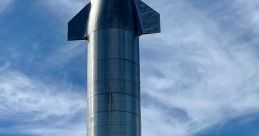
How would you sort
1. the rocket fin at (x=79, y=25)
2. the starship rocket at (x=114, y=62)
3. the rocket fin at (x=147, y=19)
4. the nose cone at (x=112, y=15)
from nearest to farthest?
1. the starship rocket at (x=114, y=62)
2. the nose cone at (x=112, y=15)
3. the rocket fin at (x=147, y=19)
4. the rocket fin at (x=79, y=25)

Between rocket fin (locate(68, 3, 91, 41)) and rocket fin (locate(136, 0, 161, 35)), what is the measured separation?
4.41m

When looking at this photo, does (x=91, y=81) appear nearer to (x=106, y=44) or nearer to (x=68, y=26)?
(x=106, y=44)

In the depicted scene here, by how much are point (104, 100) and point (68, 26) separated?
342 inches

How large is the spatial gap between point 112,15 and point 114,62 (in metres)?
4.04

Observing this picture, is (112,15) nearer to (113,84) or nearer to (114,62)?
(114,62)

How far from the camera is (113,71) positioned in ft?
122

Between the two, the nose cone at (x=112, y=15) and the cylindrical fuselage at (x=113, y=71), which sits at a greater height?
the nose cone at (x=112, y=15)

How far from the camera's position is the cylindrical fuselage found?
36.1 m

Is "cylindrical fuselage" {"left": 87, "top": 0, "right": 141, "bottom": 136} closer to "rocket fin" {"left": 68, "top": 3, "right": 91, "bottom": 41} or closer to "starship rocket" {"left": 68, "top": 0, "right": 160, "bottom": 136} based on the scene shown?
"starship rocket" {"left": 68, "top": 0, "right": 160, "bottom": 136}

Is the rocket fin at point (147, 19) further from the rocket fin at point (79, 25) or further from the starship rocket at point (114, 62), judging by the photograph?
the rocket fin at point (79, 25)

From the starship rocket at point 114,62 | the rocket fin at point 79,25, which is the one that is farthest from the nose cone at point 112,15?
the rocket fin at point 79,25

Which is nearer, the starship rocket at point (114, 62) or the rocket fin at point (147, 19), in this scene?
the starship rocket at point (114, 62)

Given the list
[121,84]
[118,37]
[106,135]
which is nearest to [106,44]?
[118,37]

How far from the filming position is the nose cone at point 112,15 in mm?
38594
